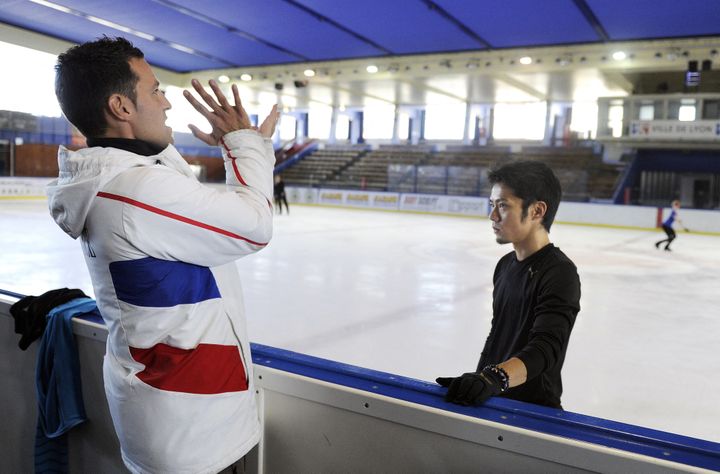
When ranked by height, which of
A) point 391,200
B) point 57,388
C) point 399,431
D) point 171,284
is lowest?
point 57,388

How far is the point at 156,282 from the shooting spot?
111 centimetres

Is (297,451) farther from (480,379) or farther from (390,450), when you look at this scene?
(480,379)

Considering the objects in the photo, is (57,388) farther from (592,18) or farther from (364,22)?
(592,18)

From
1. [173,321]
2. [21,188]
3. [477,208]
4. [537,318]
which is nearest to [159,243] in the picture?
[173,321]

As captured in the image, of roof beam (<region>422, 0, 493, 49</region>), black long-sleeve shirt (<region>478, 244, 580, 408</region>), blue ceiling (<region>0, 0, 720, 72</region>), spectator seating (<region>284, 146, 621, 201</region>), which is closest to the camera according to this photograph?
black long-sleeve shirt (<region>478, 244, 580, 408</region>)

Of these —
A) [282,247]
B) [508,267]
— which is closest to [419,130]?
[282,247]

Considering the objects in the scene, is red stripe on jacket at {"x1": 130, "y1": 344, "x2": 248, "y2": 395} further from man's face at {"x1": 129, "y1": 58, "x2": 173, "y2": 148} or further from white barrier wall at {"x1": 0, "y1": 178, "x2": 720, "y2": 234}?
white barrier wall at {"x1": 0, "y1": 178, "x2": 720, "y2": 234}

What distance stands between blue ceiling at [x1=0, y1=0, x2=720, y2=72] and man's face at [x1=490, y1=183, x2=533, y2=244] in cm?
1234

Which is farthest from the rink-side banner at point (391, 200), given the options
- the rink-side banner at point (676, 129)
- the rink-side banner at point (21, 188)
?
the rink-side banner at point (21, 188)

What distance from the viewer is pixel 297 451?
152 cm

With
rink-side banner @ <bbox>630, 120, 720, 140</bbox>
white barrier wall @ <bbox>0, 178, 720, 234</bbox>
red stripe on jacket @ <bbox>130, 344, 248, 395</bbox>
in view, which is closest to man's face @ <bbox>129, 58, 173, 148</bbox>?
red stripe on jacket @ <bbox>130, 344, 248, 395</bbox>

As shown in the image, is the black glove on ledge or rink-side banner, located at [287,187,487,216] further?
rink-side banner, located at [287,187,487,216]

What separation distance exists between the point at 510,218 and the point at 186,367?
1.00m

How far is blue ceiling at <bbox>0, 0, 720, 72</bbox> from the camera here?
1314 cm
